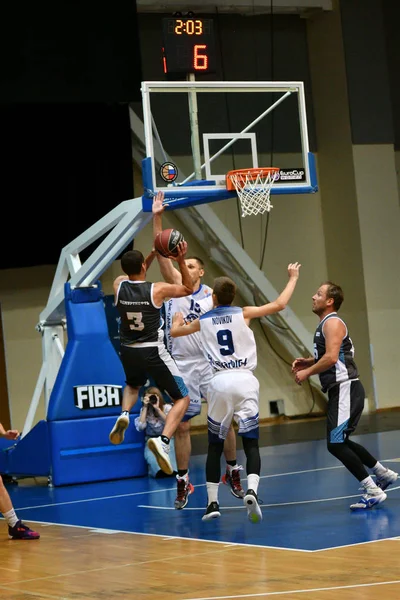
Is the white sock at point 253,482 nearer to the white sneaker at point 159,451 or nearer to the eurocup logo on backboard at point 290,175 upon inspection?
the white sneaker at point 159,451

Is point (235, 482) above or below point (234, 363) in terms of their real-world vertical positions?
below

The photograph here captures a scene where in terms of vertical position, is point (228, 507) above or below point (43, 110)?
below

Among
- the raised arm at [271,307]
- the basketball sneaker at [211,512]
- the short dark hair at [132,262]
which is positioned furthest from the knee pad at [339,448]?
the short dark hair at [132,262]

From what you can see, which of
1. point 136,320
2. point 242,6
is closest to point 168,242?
point 136,320

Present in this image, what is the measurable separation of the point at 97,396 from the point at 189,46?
12.7ft

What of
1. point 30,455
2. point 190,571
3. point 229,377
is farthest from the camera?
point 30,455

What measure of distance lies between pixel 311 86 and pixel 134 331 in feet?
34.7

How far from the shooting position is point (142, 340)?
9.36 meters

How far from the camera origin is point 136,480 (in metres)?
11.7

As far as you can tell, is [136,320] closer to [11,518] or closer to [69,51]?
[11,518]

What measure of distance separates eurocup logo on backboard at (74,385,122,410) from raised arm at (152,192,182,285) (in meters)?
2.25

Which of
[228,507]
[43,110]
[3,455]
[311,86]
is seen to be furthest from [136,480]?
[311,86]

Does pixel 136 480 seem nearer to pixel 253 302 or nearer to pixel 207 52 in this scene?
pixel 207 52

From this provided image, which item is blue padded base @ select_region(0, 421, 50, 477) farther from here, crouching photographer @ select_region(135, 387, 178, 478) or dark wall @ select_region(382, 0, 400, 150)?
dark wall @ select_region(382, 0, 400, 150)
